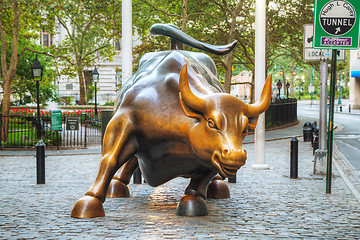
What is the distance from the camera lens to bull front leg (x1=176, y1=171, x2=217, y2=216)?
675cm

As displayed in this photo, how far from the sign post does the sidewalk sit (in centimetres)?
135

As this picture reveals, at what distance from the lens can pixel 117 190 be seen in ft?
26.7

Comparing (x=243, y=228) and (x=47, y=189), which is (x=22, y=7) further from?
(x=243, y=228)

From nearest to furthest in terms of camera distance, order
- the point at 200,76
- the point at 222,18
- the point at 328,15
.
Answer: the point at 200,76, the point at 328,15, the point at 222,18

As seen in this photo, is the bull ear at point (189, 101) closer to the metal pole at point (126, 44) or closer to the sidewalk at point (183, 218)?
the sidewalk at point (183, 218)

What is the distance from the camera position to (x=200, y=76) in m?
6.95

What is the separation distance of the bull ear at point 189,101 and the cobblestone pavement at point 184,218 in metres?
1.38

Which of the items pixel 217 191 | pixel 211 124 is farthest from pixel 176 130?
pixel 217 191

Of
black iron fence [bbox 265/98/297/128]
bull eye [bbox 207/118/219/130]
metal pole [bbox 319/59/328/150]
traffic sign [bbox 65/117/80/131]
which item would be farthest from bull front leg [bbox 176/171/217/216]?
black iron fence [bbox 265/98/297/128]

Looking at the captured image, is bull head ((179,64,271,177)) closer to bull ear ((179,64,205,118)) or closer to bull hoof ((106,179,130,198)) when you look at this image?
bull ear ((179,64,205,118))

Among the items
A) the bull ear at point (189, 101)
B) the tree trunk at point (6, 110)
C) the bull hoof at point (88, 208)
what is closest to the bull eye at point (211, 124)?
the bull ear at point (189, 101)

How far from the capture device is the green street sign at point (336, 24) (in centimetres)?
891

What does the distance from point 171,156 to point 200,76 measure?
1208mm

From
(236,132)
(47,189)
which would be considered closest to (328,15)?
(236,132)
